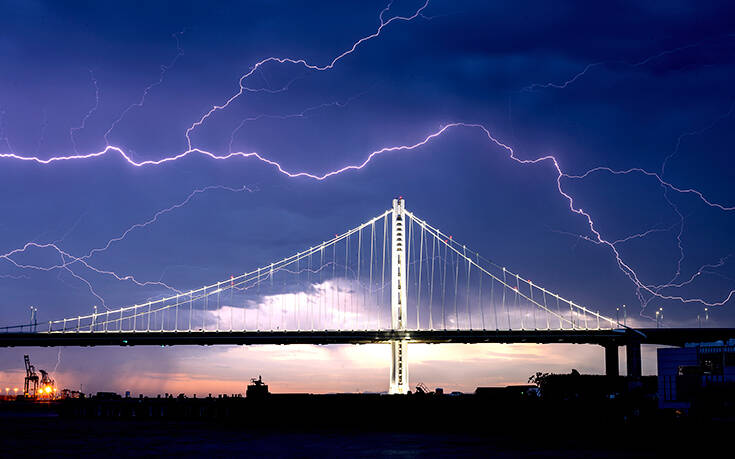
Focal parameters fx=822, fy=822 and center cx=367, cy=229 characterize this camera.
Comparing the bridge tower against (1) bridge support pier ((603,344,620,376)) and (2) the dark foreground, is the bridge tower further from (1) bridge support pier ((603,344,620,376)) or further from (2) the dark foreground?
(1) bridge support pier ((603,344,620,376))

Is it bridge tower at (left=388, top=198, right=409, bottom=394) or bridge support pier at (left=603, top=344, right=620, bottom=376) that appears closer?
bridge tower at (left=388, top=198, right=409, bottom=394)

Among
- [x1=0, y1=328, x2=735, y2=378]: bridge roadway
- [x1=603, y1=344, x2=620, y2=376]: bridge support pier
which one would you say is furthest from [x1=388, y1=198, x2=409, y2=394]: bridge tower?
[x1=603, y1=344, x2=620, y2=376]: bridge support pier

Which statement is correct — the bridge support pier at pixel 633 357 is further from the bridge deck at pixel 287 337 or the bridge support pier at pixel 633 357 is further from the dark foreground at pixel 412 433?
the dark foreground at pixel 412 433

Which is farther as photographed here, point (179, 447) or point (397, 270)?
point (397, 270)

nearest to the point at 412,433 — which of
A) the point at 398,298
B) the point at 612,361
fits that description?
the point at 398,298

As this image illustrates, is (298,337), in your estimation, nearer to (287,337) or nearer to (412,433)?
(287,337)

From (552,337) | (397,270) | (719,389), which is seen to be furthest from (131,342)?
(719,389)

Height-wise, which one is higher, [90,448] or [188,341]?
[188,341]

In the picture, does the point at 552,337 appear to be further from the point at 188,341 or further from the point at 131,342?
the point at 131,342
